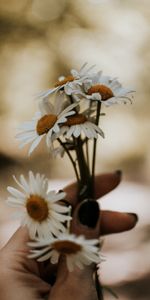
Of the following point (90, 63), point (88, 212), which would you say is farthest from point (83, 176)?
point (90, 63)

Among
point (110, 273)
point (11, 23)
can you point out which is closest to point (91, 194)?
point (110, 273)

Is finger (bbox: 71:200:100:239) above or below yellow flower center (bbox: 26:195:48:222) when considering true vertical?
below

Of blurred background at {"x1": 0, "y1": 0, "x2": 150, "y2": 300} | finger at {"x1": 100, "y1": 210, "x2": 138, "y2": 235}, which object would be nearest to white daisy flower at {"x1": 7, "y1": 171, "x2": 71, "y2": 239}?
finger at {"x1": 100, "y1": 210, "x2": 138, "y2": 235}

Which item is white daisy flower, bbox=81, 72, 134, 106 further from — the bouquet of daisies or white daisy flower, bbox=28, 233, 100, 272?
white daisy flower, bbox=28, 233, 100, 272

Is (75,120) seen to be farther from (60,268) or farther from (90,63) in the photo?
(90,63)

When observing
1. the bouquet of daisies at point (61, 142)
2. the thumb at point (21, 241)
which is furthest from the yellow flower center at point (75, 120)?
the thumb at point (21, 241)

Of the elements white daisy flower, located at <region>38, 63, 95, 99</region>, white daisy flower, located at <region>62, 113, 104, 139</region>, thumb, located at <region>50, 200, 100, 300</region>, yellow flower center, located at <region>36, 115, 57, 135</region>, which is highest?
white daisy flower, located at <region>38, 63, 95, 99</region>
